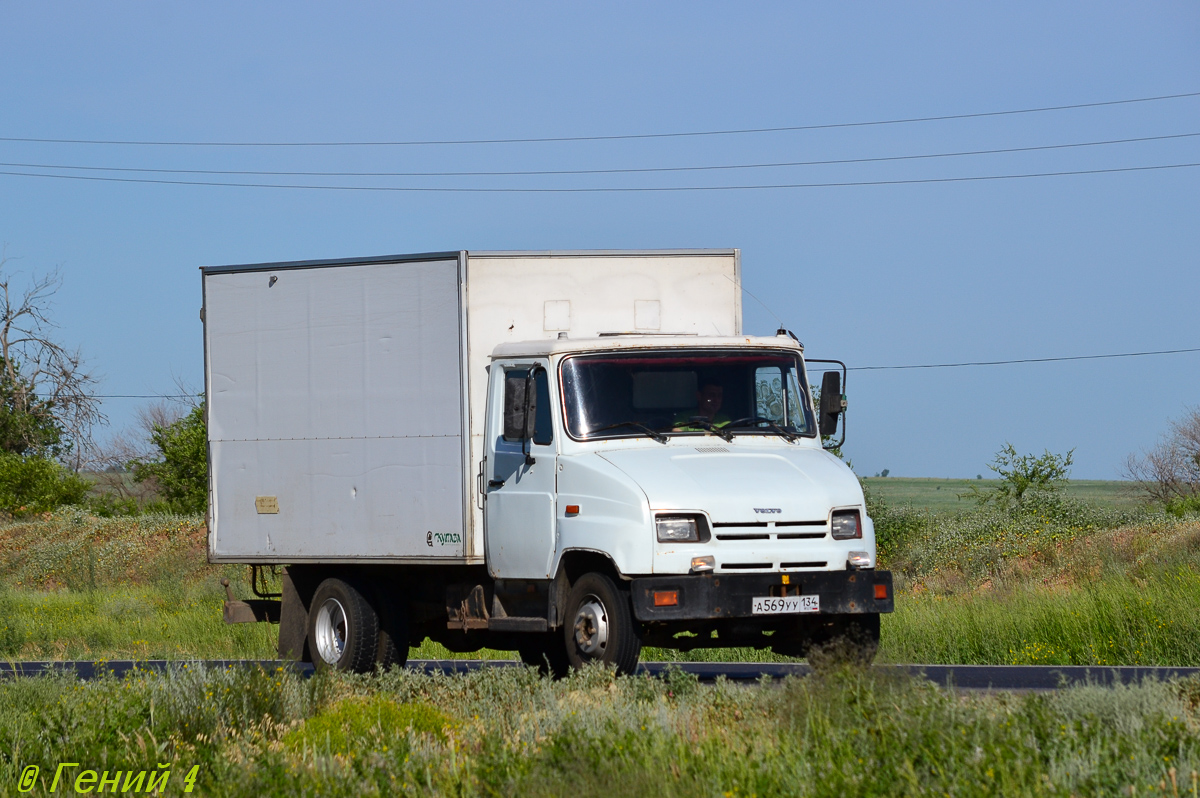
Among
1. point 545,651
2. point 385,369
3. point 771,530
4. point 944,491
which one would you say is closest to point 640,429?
point 771,530

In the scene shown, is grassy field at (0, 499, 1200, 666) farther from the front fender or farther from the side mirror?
the side mirror

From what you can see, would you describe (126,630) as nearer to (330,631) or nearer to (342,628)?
(330,631)

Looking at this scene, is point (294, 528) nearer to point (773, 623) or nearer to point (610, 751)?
point (773, 623)

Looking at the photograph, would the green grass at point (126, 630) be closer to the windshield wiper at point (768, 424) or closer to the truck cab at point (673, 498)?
the truck cab at point (673, 498)

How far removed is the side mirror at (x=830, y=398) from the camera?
11.5 metres

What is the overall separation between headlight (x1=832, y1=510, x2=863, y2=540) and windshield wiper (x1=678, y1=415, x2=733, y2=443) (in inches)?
46.6

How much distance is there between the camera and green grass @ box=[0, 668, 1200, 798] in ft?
19.8

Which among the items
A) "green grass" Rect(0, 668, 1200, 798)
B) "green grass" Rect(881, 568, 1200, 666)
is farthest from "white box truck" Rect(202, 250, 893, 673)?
"green grass" Rect(881, 568, 1200, 666)

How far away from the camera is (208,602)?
26.7 metres

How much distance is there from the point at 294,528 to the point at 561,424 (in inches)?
135

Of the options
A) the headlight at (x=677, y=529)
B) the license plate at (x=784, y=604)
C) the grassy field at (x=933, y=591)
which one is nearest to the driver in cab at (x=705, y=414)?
the headlight at (x=677, y=529)

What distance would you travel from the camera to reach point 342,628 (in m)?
13.1

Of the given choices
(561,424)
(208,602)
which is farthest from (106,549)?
(561,424)

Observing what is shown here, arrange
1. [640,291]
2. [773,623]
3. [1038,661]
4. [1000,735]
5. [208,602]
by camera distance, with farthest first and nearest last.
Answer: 1. [208,602]
2. [1038,661]
3. [640,291]
4. [773,623]
5. [1000,735]
